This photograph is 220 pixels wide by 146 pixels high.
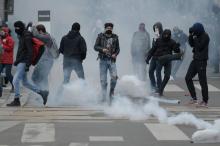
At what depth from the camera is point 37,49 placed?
48.2 feet

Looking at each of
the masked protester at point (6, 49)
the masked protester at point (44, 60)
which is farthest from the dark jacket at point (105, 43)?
the masked protester at point (6, 49)

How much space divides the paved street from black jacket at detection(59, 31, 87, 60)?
4.64ft

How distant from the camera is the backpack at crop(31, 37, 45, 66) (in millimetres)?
14616

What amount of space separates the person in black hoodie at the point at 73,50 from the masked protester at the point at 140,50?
128 inches

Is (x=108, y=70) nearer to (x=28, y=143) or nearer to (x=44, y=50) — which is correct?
(x=44, y=50)

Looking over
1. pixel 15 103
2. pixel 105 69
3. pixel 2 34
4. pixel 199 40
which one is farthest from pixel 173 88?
pixel 15 103

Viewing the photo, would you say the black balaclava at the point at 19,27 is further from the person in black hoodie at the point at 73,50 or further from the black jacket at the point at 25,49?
the person in black hoodie at the point at 73,50

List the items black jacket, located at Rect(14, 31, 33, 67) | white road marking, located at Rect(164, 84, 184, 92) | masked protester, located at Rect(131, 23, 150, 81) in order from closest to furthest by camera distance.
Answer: black jacket, located at Rect(14, 31, 33, 67), white road marking, located at Rect(164, 84, 184, 92), masked protester, located at Rect(131, 23, 150, 81)

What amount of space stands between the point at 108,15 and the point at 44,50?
274 centimetres

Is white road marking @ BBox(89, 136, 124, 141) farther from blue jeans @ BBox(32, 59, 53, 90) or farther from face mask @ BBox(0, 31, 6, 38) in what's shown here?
face mask @ BBox(0, 31, 6, 38)

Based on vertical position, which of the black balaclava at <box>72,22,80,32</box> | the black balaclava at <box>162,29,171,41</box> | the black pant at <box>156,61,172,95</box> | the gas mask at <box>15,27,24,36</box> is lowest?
the black pant at <box>156,61,172,95</box>

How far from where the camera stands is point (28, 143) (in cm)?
1013

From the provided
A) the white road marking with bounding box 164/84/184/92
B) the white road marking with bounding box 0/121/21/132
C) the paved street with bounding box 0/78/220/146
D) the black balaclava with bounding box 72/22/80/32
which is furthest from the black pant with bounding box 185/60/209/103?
the white road marking with bounding box 0/121/21/132

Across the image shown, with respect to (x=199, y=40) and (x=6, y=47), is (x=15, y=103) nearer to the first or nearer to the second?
(x=6, y=47)
